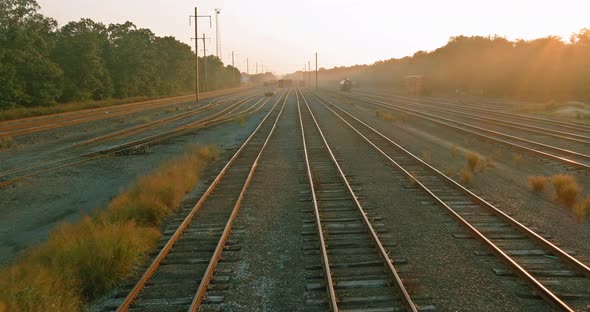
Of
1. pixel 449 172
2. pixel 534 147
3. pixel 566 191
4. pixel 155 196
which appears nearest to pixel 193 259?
pixel 155 196

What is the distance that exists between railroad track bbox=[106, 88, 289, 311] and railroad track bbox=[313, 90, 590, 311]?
4.39 meters

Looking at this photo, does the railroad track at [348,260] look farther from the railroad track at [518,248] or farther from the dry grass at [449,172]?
the dry grass at [449,172]

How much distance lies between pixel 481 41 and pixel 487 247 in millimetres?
82017

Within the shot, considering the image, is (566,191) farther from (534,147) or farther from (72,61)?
(72,61)

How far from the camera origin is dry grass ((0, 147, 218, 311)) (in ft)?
19.5

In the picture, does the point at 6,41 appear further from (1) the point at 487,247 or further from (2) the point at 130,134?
(1) the point at 487,247

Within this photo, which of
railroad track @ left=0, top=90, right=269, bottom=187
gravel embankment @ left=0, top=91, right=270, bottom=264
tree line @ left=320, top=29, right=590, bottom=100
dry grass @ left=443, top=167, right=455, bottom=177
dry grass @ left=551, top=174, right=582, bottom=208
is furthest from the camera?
tree line @ left=320, top=29, right=590, bottom=100

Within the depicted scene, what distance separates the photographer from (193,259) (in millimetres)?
7543

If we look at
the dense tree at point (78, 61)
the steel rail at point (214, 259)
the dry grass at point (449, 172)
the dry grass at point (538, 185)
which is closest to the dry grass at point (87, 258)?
the steel rail at point (214, 259)

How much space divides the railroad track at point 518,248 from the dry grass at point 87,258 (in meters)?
5.79

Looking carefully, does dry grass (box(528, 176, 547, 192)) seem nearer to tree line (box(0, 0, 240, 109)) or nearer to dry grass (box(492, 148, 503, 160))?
dry grass (box(492, 148, 503, 160))

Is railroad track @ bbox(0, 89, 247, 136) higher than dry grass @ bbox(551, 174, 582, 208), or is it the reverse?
railroad track @ bbox(0, 89, 247, 136)

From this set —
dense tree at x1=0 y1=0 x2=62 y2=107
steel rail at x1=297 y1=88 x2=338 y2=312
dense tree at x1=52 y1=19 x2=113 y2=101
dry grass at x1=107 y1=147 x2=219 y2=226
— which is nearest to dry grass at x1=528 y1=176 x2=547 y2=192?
steel rail at x1=297 y1=88 x2=338 y2=312

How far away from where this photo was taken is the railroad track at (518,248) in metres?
6.35
